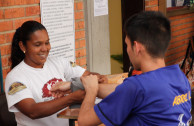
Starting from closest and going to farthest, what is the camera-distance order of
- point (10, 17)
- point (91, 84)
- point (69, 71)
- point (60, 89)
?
point (91, 84)
point (60, 89)
point (69, 71)
point (10, 17)

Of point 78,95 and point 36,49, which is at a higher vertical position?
→ point 36,49

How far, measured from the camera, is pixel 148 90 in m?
1.81

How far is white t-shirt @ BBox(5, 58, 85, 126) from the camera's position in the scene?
A: 267 cm

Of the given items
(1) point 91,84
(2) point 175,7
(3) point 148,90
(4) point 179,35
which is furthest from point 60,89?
(4) point 179,35

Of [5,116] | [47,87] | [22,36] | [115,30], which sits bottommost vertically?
[5,116]

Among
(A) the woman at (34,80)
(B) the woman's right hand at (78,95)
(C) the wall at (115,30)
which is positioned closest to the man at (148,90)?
(B) the woman's right hand at (78,95)

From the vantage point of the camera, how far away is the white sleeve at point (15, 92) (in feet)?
8.66

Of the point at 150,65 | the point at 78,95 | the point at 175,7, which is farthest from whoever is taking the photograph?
the point at 175,7

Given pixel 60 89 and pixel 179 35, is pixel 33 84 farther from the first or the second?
pixel 179 35

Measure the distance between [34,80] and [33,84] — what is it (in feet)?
0.12

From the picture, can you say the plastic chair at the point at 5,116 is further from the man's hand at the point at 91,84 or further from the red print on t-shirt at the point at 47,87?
the man's hand at the point at 91,84

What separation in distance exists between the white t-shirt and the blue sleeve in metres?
0.92

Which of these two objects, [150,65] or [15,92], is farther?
[15,92]

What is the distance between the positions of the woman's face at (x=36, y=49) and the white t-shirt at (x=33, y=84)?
5 cm
